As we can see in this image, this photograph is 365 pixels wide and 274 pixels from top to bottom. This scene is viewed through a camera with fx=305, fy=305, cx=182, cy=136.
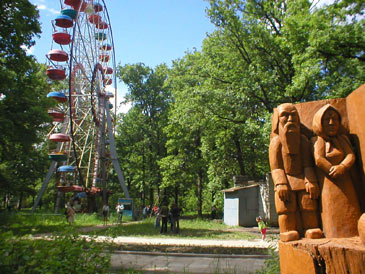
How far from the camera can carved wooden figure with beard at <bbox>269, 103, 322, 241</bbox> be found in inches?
166

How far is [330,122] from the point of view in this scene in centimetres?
419

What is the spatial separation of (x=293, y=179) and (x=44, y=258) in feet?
11.5

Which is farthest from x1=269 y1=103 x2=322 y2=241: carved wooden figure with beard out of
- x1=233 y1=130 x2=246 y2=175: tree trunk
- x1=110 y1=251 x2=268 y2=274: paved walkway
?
x1=233 y1=130 x2=246 y2=175: tree trunk

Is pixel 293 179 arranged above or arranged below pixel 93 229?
above

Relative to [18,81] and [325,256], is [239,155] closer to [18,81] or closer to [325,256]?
[18,81]

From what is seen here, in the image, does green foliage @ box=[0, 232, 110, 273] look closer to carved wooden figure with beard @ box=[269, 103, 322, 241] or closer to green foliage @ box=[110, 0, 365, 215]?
carved wooden figure with beard @ box=[269, 103, 322, 241]

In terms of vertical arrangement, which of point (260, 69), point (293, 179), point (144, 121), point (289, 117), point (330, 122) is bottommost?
point (293, 179)

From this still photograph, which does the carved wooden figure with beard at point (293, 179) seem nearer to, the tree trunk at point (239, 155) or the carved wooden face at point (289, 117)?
the carved wooden face at point (289, 117)

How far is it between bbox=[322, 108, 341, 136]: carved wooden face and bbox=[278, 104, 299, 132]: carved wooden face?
1.23 ft

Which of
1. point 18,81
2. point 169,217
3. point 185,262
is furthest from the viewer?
point 169,217

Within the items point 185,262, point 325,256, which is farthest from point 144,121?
point 325,256

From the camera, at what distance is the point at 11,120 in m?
12.9

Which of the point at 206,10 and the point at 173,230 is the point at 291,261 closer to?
the point at 173,230

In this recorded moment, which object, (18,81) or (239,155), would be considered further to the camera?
(239,155)
